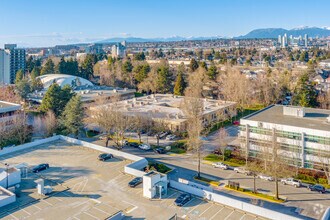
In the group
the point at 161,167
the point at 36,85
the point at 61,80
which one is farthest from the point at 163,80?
the point at 161,167

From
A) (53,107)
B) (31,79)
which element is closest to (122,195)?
(53,107)

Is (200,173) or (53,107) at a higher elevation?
(53,107)

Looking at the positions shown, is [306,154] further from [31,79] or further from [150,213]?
[31,79]

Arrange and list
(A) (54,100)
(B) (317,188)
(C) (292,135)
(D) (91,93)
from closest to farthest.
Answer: (B) (317,188) < (C) (292,135) < (A) (54,100) < (D) (91,93)

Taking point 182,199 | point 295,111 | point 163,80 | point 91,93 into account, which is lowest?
point 182,199

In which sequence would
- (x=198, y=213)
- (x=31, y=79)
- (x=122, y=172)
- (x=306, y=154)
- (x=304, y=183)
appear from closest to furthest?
(x=198, y=213) → (x=122, y=172) → (x=304, y=183) → (x=306, y=154) → (x=31, y=79)

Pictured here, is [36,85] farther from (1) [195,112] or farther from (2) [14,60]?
(1) [195,112]

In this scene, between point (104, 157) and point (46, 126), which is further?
point (46, 126)
